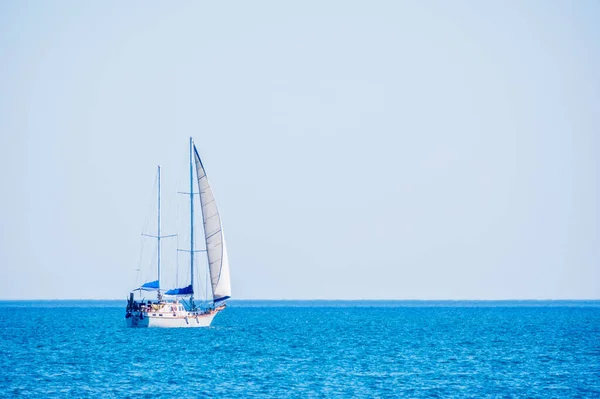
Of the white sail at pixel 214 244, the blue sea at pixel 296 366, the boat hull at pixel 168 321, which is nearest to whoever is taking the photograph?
the blue sea at pixel 296 366

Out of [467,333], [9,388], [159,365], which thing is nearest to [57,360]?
[159,365]

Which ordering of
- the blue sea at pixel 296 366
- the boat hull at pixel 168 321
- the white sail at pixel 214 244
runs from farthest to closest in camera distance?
the boat hull at pixel 168 321, the white sail at pixel 214 244, the blue sea at pixel 296 366

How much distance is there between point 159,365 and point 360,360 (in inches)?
514

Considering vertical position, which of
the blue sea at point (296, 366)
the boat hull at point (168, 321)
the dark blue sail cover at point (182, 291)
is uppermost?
the dark blue sail cover at point (182, 291)

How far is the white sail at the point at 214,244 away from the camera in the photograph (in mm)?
90688

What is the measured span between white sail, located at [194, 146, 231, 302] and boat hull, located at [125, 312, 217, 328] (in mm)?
3800

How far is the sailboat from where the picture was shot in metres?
90.8

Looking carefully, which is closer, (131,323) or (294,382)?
(294,382)

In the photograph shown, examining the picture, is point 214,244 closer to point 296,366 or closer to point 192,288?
point 192,288

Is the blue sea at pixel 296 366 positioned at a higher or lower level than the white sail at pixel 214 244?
lower

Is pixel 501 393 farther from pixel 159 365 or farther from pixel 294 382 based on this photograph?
pixel 159 365

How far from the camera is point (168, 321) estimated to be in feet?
303

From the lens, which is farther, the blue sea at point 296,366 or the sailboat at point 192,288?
the sailboat at point 192,288

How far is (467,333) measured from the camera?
100 meters
